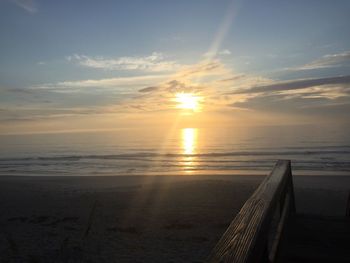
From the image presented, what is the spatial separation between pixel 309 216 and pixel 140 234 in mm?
6983

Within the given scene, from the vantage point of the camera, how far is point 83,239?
35.5ft

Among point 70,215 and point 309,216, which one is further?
point 70,215

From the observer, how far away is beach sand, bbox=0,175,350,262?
972cm

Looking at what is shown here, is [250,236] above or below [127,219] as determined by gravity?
above

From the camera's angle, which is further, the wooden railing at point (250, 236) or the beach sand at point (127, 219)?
the beach sand at point (127, 219)

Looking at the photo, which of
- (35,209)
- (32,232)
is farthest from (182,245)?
(35,209)

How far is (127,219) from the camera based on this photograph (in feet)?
43.5

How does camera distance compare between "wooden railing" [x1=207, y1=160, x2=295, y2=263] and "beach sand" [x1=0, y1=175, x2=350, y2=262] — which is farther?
"beach sand" [x1=0, y1=175, x2=350, y2=262]

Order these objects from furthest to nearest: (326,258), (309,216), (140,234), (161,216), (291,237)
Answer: (161,216)
(140,234)
(309,216)
(291,237)
(326,258)

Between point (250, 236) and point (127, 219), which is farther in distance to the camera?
point (127, 219)

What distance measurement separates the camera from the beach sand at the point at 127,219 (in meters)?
9.72

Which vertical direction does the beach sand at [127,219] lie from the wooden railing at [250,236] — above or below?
below

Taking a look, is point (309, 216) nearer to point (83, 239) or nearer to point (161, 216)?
point (83, 239)

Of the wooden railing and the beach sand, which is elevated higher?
the wooden railing
